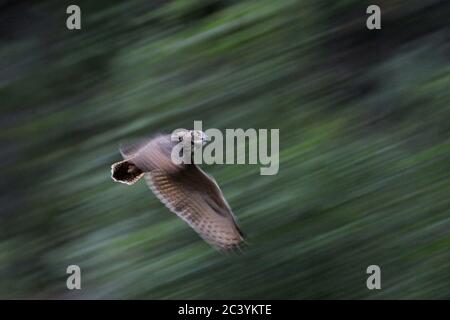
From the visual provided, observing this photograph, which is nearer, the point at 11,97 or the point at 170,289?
the point at 170,289

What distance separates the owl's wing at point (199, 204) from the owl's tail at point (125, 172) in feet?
0.26

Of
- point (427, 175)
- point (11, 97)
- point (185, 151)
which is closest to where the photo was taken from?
point (185, 151)

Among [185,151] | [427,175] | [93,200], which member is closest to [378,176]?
[427,175]

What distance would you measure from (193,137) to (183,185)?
25 cm

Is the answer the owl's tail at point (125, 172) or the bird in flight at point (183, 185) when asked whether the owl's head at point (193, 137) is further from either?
the owl's tail at point (125, 172)

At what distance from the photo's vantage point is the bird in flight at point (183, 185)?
151 inches

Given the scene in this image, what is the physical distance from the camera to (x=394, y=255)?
4.06 m

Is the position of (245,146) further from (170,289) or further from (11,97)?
(11,97)

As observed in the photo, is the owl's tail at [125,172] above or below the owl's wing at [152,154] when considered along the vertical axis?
below

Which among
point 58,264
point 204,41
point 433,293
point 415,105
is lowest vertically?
point 433,293

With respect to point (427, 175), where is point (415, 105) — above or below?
above

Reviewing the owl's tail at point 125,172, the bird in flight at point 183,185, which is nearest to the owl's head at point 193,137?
the bird in flight at point 183,185

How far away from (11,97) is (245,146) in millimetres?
1029

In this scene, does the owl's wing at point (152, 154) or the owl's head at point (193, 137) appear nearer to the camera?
the owl's head at point (193, 137)
